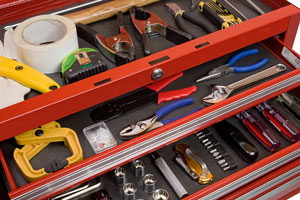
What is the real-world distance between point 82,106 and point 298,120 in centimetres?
114

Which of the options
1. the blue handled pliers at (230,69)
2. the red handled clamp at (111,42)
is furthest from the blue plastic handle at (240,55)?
the red handled clamp at (111,42)

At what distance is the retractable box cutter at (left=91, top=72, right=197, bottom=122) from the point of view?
1.87 metres

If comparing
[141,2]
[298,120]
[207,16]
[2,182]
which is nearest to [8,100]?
[2,182]

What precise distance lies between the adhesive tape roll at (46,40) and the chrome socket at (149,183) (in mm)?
595

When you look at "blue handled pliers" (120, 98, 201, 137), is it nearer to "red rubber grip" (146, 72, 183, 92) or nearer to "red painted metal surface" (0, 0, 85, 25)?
"red rubber grip" (146, 72, 183, 92)

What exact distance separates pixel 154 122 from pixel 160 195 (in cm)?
32

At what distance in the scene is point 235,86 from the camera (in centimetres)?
196

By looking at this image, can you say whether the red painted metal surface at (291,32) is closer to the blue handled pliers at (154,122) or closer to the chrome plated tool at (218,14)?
the chrome plated tool at (218,14)

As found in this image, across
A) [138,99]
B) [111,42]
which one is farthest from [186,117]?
[111,42]

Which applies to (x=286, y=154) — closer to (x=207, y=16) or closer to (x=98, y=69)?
(x=207, y=16)

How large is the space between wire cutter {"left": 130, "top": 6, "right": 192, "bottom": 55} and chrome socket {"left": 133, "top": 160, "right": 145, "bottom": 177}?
19.2 inches

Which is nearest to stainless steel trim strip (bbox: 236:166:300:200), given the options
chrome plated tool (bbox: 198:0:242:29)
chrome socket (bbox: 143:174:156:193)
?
chrome socket (bbox: 143:174:156:193)

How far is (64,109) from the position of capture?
5.40 ft

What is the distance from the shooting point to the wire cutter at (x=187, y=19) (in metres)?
2.06
